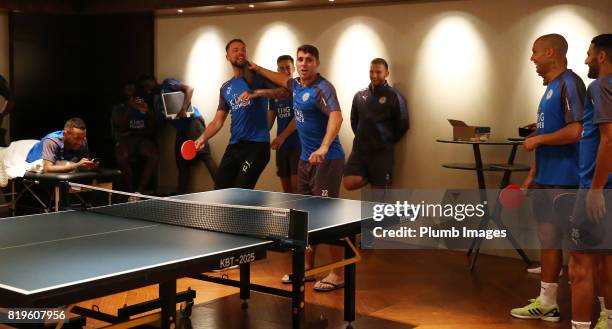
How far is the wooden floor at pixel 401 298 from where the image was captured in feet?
15.4

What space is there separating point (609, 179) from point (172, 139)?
6.54 m

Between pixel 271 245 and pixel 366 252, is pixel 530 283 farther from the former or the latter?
pixel 271 245

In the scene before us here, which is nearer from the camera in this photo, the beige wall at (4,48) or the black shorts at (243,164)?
the black shorts at (243,164)

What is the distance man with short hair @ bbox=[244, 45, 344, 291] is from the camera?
5266 millimetres

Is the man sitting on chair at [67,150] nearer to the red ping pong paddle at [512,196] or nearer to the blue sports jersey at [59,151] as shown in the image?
the blue sports jersey at [59,151]

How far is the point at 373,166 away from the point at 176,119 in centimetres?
282

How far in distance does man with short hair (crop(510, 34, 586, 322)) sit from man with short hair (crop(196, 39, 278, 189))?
2.23m

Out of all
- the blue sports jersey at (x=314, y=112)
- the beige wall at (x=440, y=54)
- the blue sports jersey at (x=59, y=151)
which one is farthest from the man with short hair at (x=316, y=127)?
the blue sports jersey at (x=59, y=151)

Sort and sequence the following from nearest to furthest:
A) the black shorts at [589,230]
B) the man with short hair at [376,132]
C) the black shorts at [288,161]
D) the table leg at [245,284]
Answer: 1. the black shorts at [589,230]
2. the table leg at [245,284]
3. the man with short hair at [376,132]
4. the black shorts at [288,161]

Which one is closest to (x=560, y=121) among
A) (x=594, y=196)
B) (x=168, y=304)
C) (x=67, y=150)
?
(x=594, y=196)

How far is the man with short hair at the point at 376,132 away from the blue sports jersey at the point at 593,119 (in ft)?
10.8

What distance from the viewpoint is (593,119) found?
3.68 m

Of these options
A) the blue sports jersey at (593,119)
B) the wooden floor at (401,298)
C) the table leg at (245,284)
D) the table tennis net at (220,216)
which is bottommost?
the wooden floor at (401,298)

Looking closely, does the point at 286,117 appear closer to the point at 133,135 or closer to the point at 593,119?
the point at 133,135
